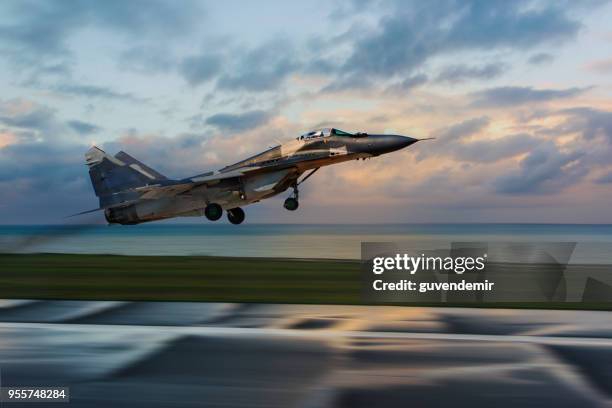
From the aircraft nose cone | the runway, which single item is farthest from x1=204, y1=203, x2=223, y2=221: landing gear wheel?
the aircraft nose cone

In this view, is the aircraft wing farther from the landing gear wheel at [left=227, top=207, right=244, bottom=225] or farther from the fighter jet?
the landing gear wheel at [left=227, top=207, right=244, bottom=225]

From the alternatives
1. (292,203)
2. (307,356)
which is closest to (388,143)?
(292,203)

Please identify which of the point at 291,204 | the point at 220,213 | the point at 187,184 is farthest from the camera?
the point at 187,184

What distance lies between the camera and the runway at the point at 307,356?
9.03 metres

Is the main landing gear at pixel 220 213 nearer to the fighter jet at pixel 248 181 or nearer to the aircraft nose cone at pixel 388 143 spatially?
the fighter jet at pixel 248 181

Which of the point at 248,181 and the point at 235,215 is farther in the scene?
the point at 235,215

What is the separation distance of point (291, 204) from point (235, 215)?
435cm

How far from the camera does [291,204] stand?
19.5 meters

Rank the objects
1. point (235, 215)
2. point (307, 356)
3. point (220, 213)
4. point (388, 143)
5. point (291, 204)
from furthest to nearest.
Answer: point (235, 215), point (220, 213), point (388, 143), point (291, 204), point (307, 356)

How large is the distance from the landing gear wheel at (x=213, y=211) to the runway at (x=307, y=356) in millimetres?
4979

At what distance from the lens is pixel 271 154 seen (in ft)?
72.1

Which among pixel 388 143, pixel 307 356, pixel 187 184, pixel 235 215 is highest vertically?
pixel 388 143

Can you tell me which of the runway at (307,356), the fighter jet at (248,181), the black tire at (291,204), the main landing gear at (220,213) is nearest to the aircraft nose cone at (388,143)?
the fighter jet at (248,181)

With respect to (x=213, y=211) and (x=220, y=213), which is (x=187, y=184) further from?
(x=220, y=213)
